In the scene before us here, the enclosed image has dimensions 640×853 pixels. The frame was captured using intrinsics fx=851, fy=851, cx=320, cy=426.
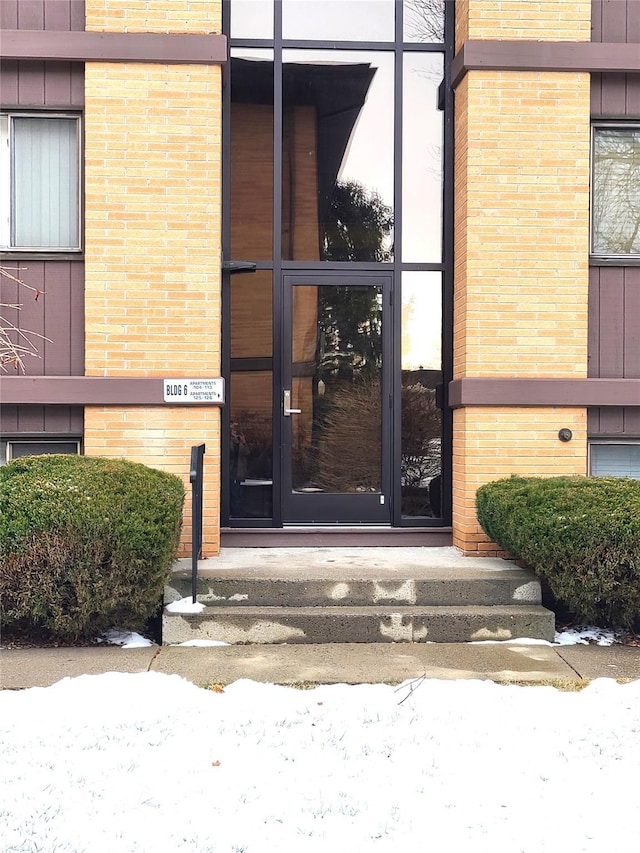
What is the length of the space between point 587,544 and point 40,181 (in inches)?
214

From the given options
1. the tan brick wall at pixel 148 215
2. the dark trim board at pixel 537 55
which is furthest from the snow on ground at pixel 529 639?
the dark trim board at pixel 537 55

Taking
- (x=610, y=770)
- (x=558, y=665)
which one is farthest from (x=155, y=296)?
(x=610, y=770)

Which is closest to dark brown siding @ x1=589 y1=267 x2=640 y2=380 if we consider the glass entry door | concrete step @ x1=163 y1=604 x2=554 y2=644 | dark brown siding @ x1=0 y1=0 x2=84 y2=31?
the glass entry door

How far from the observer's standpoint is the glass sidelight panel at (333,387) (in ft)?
25.3

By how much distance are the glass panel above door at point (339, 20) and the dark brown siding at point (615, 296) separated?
184 centimetres

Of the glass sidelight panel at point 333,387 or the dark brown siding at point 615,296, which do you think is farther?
the glass sidelight panel at point 333,387

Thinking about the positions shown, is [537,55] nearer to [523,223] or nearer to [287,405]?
[523,223]

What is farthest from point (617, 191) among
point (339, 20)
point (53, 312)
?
point (53, 312)

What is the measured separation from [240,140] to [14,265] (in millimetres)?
2283

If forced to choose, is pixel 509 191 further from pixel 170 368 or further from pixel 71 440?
pixel 71 440

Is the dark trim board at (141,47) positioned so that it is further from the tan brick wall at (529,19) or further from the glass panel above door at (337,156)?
the tan brick wall at (529,19)

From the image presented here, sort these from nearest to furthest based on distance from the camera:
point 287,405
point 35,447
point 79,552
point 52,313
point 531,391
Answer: point 79,552
point 531,391
point 52,313
point 35,447
point 287,405

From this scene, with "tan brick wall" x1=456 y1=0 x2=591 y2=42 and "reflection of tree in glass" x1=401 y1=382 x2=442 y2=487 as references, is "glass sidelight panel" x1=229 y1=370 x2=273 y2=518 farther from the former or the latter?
"tan brick wall" x1=456 y1=0 x2=591 y2=42

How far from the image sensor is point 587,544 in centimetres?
566
